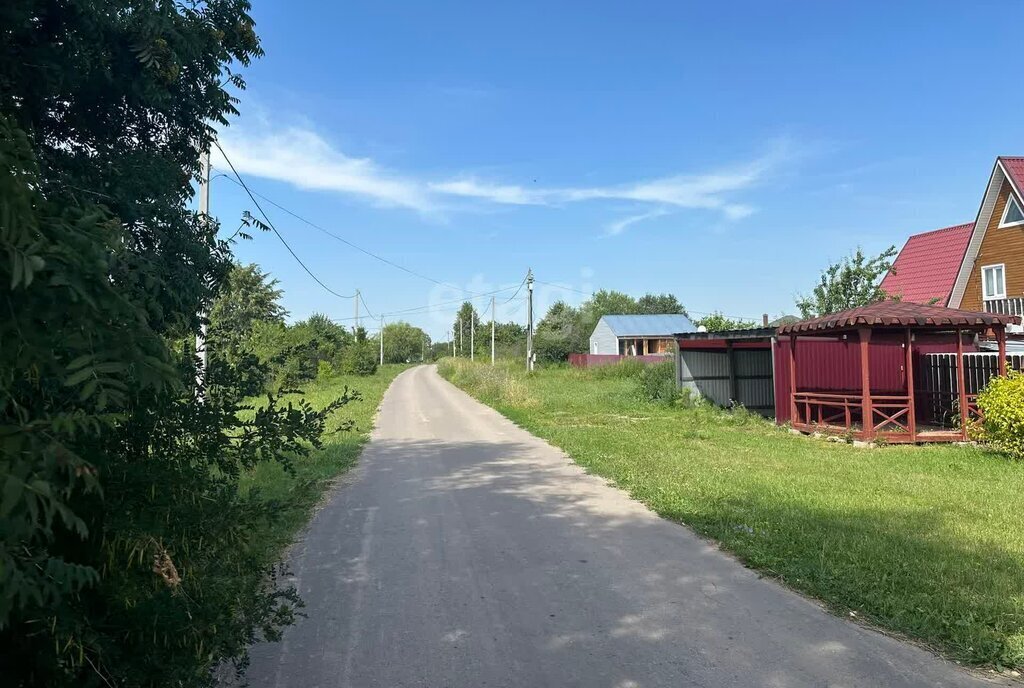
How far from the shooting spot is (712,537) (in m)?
6.61

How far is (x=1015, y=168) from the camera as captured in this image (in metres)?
22.5

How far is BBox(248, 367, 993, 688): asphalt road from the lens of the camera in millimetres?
3771

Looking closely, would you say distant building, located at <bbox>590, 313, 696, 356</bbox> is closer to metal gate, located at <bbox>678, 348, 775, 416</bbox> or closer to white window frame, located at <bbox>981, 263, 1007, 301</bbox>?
white window frame, located at <bbox>981, 263, 1007, 301</bbox>

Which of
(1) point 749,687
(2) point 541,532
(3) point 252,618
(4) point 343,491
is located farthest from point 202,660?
(4) point 343,491

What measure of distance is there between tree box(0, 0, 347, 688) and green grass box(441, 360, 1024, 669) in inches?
161

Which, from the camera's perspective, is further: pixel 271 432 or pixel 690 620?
pixel 690 620

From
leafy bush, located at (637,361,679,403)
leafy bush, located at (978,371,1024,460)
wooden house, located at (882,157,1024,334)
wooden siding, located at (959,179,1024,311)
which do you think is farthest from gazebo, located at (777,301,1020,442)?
wooden siding, located at (959,179,1024,311)

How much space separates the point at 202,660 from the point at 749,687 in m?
2.72

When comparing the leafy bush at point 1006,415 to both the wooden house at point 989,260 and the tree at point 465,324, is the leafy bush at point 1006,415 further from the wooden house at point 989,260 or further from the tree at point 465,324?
the tree at point 465,324

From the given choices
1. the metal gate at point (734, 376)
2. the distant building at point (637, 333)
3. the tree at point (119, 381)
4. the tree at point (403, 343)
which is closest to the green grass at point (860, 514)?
the tree at point (119, 381)

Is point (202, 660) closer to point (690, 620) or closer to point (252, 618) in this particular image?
point (252, 618)

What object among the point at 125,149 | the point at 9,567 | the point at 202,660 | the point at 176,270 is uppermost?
the point at 125,149

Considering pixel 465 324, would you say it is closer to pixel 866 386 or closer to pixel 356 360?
pixel 356 360

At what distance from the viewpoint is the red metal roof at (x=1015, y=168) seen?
72.0 feet
